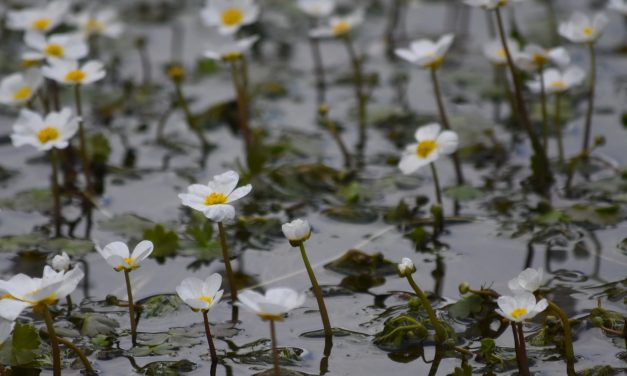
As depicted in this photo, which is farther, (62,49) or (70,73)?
(62,49)

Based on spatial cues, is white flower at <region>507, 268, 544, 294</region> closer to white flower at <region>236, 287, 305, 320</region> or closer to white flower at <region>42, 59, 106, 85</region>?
white flower at <region>236, 287, 305, 320</region>

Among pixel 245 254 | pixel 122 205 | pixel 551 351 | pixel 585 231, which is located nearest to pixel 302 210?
pixel 245 254

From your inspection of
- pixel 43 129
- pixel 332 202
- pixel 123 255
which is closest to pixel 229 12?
pixel 332 202

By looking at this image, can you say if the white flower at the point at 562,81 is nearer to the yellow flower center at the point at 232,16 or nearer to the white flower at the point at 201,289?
the yellow flower center at the point at 232,16

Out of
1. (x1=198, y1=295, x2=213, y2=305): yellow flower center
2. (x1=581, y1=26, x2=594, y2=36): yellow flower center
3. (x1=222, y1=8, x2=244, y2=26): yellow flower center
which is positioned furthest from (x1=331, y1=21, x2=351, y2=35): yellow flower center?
(x1=198, y1=295, x2=213, y2=305): yellow flower center

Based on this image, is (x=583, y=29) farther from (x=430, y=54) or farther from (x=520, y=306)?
(x=520, y=306)

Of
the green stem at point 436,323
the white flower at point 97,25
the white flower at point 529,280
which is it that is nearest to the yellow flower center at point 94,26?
the white flower at point 97,25

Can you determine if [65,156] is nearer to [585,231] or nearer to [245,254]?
[245,254]
